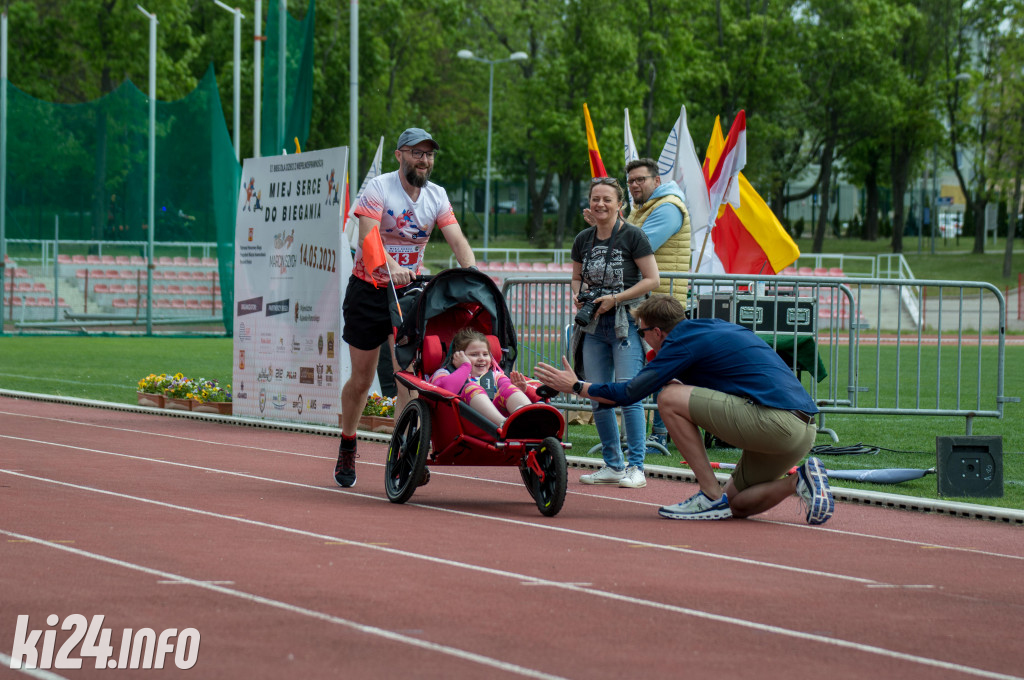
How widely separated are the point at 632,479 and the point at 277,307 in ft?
16.7

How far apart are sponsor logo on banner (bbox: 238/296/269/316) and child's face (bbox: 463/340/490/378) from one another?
579cm

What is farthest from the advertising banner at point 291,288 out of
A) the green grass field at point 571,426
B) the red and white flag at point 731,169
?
the red and white flag at point 731,169

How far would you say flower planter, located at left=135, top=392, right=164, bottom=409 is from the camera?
566 inches

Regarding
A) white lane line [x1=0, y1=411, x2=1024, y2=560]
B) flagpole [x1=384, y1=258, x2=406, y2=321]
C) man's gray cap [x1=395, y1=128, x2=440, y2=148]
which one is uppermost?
man's gray cap [x1=395, y1=128, x2=440, y2=148]

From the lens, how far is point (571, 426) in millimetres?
12820

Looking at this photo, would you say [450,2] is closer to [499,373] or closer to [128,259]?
[128,259]

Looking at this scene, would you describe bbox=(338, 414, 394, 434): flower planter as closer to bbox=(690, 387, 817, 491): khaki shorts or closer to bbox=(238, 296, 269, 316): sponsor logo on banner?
bbox=(238, 296, 269, 316): sponsor logo on banner

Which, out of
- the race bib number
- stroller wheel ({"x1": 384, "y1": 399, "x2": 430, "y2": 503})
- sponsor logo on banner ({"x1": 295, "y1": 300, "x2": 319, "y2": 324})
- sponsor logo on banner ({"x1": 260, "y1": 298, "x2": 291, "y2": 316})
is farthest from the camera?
sponsor logo on banner ({"x1": 260, "y1": 298, "x2": 291, "y2": 316})

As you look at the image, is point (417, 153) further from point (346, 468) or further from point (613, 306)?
point (346, 468)

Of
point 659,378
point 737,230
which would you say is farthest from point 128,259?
point 659,378

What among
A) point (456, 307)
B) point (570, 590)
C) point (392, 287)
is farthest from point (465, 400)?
point (570, 590)

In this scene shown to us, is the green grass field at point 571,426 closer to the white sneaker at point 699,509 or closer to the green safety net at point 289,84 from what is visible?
the white sneaker at point 699,509

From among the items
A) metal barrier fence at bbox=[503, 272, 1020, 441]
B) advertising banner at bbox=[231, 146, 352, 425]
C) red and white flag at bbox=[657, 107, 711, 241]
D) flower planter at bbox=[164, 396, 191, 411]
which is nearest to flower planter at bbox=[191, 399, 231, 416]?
flower planter at bbox=[164, 396, 191, 411]

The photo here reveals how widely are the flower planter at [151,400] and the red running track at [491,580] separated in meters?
5.19
